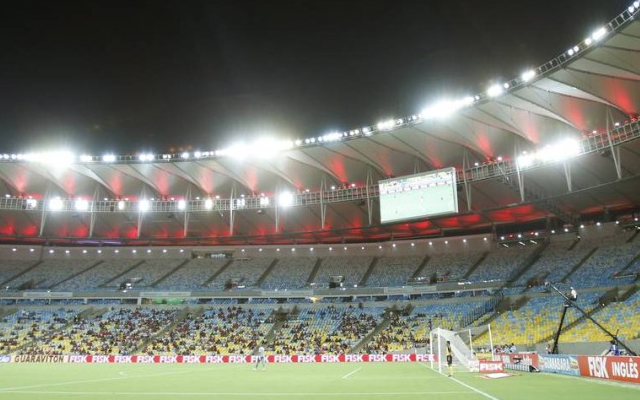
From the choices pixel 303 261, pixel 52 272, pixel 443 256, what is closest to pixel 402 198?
pixel 443 256

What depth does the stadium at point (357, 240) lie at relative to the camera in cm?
4100

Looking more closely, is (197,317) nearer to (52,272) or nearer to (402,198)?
(52,272)

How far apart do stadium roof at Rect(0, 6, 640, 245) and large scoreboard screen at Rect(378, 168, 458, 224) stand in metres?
4.35

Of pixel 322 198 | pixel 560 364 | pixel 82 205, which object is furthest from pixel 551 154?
pixel 82 205

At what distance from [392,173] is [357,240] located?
57.6ft

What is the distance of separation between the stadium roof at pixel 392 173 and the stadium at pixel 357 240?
23 centimetres

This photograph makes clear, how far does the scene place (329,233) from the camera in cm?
6719

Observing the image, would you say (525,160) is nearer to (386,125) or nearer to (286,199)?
(386,125)

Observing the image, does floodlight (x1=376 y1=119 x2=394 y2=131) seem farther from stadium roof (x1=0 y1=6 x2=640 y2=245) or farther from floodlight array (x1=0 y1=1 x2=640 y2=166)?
stadium roof (x1=0 y1=6 x2=640 y2=245)

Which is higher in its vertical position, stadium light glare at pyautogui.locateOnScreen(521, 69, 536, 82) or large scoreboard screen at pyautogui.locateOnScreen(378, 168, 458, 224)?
stadium light glare at pyautogui.locateOnScreen(521, 69, 536, 82)

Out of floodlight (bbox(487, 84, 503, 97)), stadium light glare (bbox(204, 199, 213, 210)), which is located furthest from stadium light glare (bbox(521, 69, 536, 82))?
stadium light glare (bbox(204, 199, 213, 210))

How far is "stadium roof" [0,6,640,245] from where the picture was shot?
39.3 m

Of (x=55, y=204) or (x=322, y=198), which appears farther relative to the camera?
(x=55, y=204)

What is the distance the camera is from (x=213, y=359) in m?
46.5
